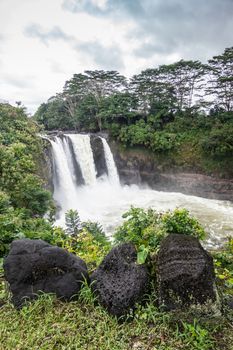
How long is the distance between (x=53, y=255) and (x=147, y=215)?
1.32m

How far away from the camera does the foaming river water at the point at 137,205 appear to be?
413 inches

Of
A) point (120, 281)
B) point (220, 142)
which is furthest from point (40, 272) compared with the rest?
point (220, 142)

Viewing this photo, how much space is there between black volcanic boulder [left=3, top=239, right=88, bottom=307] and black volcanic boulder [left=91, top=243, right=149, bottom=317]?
0.23 meters

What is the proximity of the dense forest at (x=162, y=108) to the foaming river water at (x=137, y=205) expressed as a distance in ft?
11.1

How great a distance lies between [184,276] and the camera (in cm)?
220

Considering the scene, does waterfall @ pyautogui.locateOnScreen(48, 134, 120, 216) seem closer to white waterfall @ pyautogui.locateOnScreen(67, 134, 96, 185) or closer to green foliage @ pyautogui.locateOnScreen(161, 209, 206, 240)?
white waterfall @ pyautogui.locateOnScreen(67, 134, 96, 185)

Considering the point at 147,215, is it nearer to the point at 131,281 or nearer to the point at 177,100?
the point at 131,281

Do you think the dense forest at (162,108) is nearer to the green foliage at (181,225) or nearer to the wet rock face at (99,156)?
the wet rock face at (99,156)

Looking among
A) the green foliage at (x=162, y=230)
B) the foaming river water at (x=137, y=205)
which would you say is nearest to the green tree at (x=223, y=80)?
the foaming river water at (x=137, y=205)

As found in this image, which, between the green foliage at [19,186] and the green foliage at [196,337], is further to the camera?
the green foliage at [19,186]

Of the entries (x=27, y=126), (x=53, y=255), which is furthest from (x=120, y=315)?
(x=27, y=126)

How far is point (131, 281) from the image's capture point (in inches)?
93.4

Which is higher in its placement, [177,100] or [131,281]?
[177,100]

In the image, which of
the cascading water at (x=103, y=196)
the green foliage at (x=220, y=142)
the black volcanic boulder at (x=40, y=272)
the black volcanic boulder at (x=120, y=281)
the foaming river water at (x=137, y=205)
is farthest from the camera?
the green foliage at (x=220, y=142)
